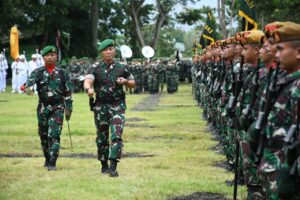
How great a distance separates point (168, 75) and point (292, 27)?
3451 cm

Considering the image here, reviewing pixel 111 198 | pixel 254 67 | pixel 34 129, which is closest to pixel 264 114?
pixel 254 67

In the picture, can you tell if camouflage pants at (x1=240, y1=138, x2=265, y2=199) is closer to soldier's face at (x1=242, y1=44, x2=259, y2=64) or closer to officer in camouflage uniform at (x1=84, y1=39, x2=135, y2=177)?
soldier's face at (x1=242, y1=44, x2=259, y2=64)

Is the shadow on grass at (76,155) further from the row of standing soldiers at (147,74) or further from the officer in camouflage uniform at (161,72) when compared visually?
the officer in camouflage uniform at (161,72)

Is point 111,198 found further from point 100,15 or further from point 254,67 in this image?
point 100,15

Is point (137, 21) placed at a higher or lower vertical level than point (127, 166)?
higher

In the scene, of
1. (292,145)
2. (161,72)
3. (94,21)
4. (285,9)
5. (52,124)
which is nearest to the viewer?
(292,145)

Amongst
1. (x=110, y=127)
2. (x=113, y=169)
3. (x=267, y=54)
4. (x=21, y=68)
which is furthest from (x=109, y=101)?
(x=21, y=68)

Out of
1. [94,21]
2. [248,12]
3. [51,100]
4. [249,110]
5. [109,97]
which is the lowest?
[51,100]

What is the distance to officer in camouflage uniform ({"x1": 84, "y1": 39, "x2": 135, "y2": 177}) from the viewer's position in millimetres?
10431

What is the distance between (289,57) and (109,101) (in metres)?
5.55

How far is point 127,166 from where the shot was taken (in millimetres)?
11555

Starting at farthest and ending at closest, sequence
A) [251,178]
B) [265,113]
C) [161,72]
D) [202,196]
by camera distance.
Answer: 1. [161,72]
2. [202,196]
3. [251,178]
4. [265,113]

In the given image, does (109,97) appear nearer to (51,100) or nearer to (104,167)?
(104,167)

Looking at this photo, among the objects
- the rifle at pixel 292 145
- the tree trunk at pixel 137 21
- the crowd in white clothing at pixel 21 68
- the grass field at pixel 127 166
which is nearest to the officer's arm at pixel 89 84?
the grass field at pixel 127 166
